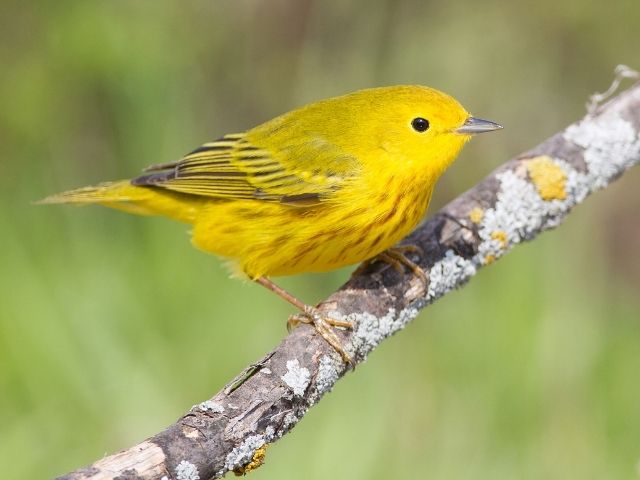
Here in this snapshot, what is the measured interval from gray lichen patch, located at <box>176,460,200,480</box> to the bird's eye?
1.98 m

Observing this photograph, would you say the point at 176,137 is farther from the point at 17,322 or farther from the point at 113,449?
the point at 113,449

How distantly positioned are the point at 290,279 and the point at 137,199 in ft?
5.12

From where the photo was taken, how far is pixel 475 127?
13.0 ft

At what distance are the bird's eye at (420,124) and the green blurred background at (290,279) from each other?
167 cm

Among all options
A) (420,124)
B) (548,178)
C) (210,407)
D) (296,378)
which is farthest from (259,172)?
(210,407)

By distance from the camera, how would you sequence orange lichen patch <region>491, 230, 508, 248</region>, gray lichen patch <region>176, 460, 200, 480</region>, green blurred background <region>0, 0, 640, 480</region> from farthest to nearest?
green blurred background <region>0, 0, 640, 480</region>, orange lichen patch <region>491, 230, 508, 248</region>, gray lichen patch <region>176, 460, 200, 480</region>

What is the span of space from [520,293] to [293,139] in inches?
74.9

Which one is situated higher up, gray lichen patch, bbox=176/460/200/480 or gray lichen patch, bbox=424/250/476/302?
gray lichen patch, bbox=424/250/476/302

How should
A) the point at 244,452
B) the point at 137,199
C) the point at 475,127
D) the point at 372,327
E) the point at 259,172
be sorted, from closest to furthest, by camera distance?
the point at 244,452, the point at 372,327, the point at 475,127, the point at 259,172, the point at 137,199

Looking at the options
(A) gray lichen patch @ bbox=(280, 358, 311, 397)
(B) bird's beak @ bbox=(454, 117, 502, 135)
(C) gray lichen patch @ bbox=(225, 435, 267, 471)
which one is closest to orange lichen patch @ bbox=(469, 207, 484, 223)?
(B) bird's beak @ bbox=(454, 117, 502, 135)

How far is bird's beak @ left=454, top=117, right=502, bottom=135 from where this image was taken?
155 inches

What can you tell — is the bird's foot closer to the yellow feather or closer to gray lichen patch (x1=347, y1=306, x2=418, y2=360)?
gray lichen patch (x1=347, y1=306, x2=418, y2=360)

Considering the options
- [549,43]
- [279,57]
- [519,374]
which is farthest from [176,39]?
[519,374]

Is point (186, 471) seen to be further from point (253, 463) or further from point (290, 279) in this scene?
point (290, 279)
